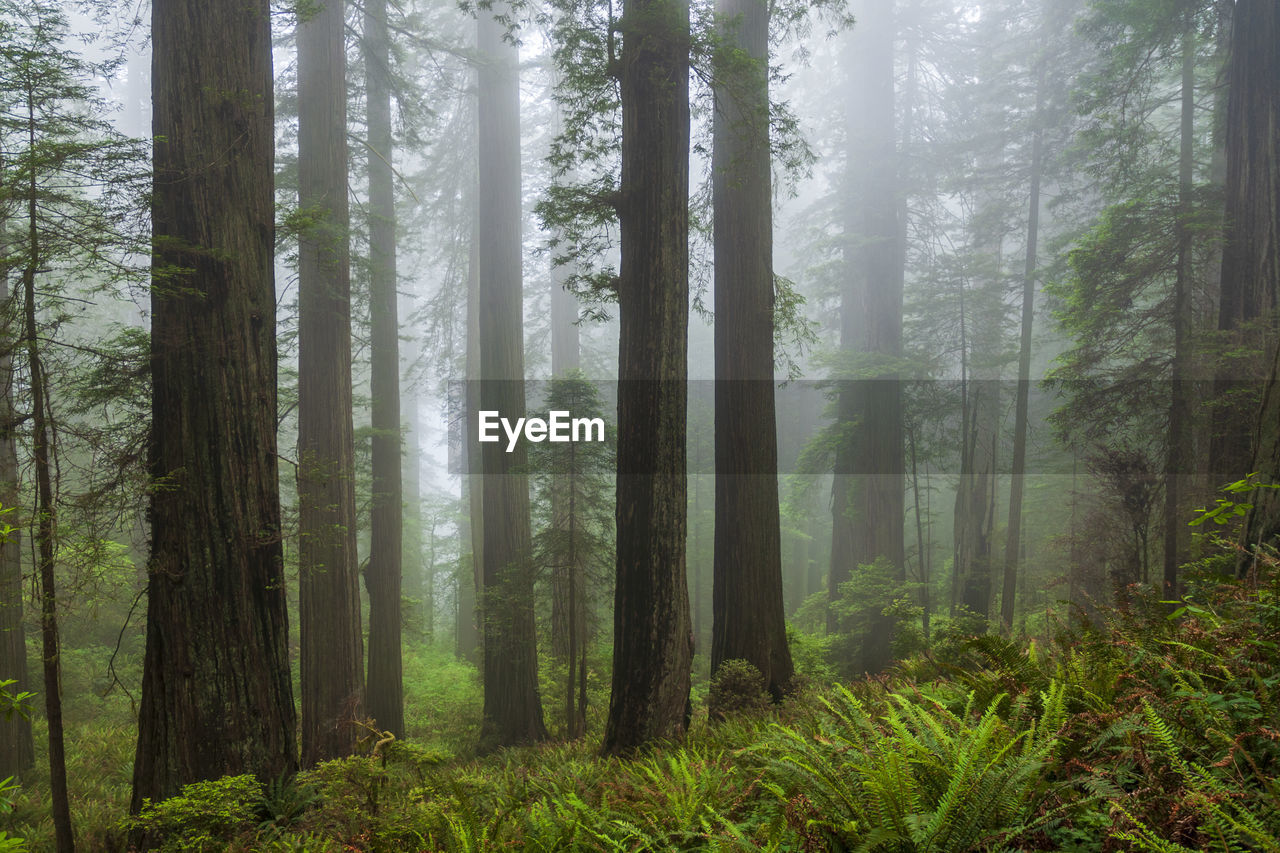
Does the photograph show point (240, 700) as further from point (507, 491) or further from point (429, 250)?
point (429, 250)

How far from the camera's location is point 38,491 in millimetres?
5105

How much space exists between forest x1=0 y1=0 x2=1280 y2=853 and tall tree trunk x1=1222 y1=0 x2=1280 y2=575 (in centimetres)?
4

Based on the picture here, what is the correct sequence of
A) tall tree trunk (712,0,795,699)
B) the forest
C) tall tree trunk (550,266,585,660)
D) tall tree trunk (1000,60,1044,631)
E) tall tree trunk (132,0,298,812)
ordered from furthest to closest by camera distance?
1. tall tree trunk (1000,60,1044,631)
2. tall tree trunk (550,266,585,660)
3. tall tree trunk (712,0,795,699)
4. tall tree trunk (132,0,298,812)
5. the forest

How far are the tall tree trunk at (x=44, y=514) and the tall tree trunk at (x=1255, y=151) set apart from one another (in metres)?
13.5

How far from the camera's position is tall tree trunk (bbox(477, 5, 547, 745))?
1110 centimetres

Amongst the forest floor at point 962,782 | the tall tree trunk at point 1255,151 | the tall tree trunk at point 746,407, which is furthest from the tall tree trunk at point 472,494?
the tall tree trunk at point 1255,151

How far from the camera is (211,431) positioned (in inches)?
192

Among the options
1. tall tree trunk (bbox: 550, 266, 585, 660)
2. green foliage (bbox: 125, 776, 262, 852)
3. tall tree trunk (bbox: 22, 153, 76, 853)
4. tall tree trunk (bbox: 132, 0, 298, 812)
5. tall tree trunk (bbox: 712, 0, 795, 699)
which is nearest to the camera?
green foliage (bbox: 125, 776, 262, 852)

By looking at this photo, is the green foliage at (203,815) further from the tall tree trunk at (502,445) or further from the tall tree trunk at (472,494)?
the tall tree trunk at (472,494)

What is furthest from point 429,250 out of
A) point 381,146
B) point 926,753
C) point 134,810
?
point 926,753

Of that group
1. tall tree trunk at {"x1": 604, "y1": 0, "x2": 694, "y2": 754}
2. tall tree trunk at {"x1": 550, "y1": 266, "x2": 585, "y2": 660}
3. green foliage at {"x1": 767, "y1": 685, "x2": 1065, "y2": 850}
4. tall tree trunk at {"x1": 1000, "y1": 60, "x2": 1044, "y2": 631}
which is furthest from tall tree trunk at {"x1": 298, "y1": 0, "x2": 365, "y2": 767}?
tall tree trunk at {"x1": 1000, "y1": 60, "x2": 1044, "y2": 631}

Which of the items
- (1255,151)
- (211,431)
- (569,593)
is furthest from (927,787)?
(1255,151)

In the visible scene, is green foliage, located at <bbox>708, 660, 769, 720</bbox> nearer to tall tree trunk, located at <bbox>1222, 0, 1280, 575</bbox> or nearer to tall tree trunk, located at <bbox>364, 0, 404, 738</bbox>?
tall tree trunk, located at <bbox>364, 0, 404, 738</bbox>

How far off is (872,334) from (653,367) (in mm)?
13173
